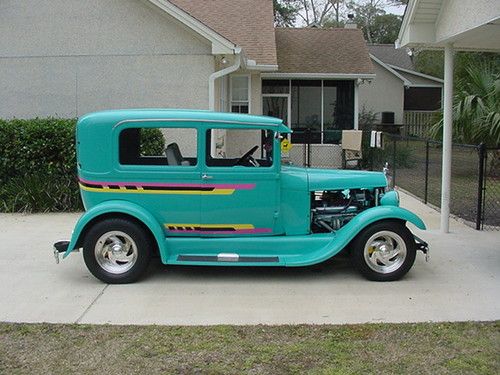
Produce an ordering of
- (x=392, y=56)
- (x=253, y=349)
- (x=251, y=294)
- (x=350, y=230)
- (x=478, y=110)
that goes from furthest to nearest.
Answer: (x=392, y=56), (x=478, y=110), (x=350, y=230), (x=251, y=294), (x=253, y=349)

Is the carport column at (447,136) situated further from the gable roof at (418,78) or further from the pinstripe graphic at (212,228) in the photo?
the gable roof at (418,78)

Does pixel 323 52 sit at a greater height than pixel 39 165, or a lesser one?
greater

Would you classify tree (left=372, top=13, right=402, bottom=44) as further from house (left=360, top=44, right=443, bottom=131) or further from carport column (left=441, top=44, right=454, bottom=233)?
carport column (left=441, top=44, right=454, bottom=233)

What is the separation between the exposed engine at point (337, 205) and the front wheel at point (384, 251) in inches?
17.4

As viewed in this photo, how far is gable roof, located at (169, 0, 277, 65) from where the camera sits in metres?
17.3

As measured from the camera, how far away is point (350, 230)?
6.56 m

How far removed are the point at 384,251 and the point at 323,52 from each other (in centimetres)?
1451

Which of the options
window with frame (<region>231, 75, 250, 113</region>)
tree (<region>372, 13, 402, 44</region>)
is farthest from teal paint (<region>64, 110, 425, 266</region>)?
tree (<region>372, 13, 402, 44</region>)

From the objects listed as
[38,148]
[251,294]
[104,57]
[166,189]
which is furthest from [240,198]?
[104,57]

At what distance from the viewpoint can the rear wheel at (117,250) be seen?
21.6 ft

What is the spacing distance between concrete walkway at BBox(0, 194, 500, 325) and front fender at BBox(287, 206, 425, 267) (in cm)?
29

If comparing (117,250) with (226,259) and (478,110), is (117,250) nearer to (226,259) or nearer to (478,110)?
(226,259)

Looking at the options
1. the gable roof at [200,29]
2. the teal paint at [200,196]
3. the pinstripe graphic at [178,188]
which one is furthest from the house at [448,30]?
the gable roof at [200,29]

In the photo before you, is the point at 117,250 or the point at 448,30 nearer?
the point at 117,250
